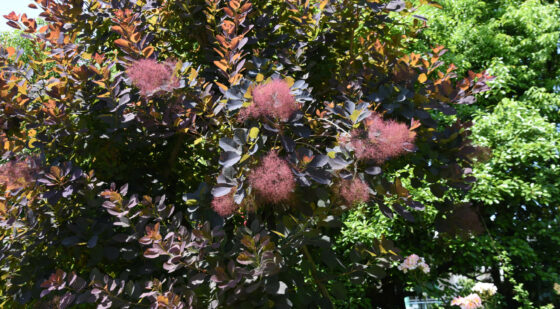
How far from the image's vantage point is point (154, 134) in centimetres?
218

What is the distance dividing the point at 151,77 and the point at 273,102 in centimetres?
60

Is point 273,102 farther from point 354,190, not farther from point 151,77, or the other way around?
point 151,77

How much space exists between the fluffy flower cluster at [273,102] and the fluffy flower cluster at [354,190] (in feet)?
1.19

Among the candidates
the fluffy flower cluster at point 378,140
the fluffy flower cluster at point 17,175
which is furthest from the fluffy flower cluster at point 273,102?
the fluffy flower cluster at point 17,175

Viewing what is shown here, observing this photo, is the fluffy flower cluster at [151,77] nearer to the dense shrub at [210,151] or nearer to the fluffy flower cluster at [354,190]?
the dense shrub at [210,151]

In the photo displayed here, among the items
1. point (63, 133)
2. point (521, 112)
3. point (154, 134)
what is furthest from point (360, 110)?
point (521, 112)

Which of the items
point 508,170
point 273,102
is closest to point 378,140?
point 273,102

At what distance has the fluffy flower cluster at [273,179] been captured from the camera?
165 cm

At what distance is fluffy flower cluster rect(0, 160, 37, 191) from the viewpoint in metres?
2.05

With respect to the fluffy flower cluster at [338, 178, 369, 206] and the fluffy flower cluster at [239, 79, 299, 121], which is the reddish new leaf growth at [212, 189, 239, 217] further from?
the fluffy flower cluster at [338, 178, 369, 206]

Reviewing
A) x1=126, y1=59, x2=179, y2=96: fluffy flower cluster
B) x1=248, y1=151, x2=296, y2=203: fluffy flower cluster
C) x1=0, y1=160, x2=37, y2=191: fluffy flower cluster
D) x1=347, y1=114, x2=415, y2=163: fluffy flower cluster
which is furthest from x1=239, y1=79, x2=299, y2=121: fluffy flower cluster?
x1=0, y1=160, x2=37, y2=191: fluffy flower cluster

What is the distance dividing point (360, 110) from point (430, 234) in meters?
4.30

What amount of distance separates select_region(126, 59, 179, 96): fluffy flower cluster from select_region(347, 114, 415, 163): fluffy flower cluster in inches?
32.4

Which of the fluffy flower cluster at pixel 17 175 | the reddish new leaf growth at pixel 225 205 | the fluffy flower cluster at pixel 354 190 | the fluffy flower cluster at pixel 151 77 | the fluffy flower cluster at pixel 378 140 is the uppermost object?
the fluffy flower cluster at pixel 151 77
